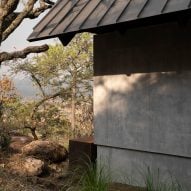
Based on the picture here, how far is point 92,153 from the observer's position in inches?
341

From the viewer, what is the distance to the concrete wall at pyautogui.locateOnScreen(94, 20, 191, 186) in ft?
21.3

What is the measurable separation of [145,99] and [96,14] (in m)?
1.80

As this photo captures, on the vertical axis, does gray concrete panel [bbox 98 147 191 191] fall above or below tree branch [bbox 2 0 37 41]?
below

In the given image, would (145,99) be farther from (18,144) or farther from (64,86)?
A: (64,86)

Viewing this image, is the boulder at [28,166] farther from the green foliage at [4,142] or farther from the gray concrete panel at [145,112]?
the gray concrete panel at [145,112]

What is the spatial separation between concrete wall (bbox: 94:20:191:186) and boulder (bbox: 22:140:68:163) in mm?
3675

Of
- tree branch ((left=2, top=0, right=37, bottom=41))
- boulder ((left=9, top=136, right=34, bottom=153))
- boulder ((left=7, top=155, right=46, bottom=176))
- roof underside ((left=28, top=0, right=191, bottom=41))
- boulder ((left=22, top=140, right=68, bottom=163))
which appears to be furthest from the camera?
boulder ((left=9, top=136, right=34, bottom=153))

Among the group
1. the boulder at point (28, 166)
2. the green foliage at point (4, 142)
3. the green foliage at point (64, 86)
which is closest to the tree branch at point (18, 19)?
the green foliage at point (4, 142)

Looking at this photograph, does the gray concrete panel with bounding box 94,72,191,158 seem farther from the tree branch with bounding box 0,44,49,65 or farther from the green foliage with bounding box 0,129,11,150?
the green foliage with bounding box 0,129,11,150

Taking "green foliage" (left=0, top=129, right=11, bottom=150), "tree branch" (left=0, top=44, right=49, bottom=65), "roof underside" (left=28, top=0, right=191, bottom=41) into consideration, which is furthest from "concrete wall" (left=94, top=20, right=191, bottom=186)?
"green foliage" (left=0, top=129, right=11, bottom=150)

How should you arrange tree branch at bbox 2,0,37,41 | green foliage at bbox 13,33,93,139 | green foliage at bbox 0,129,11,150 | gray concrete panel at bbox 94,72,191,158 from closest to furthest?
gray concrete panel at bbox 94,72,191,158 < tree branch at bbox 2,0,37,41 < green foliage at bbox 0,129,11,150 < green foliage at bbox 13,33,93,139

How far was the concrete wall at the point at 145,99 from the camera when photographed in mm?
6480

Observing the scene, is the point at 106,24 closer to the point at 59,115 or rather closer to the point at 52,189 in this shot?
the point at 52,189

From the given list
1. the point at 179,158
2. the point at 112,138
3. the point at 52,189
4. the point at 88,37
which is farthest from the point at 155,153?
the point at 88,37
